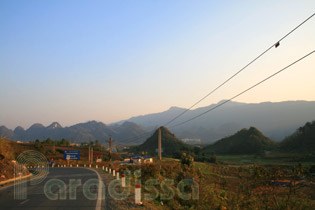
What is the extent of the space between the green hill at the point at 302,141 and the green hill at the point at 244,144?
7343 millimetres

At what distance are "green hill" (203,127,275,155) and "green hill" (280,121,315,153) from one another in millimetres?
7343

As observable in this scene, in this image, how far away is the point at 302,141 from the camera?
94.1m

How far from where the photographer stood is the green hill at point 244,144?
10775 centimetres

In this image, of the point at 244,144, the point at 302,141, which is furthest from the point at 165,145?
the point at 302,141

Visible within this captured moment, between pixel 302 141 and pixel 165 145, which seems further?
pixel 165 145

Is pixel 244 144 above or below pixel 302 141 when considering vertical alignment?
below

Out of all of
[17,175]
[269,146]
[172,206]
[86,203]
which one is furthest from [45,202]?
[269,146]

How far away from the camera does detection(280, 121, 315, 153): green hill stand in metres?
88.2

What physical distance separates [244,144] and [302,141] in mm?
23728

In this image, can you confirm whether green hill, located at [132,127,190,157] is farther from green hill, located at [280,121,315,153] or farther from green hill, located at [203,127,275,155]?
green hill, located at [280,121,315,153]

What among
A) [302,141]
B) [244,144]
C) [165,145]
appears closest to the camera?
[302,141]

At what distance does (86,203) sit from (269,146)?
348 ft

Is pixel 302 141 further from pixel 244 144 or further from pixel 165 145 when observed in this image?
pixel 165 145

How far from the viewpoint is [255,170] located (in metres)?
13.9
